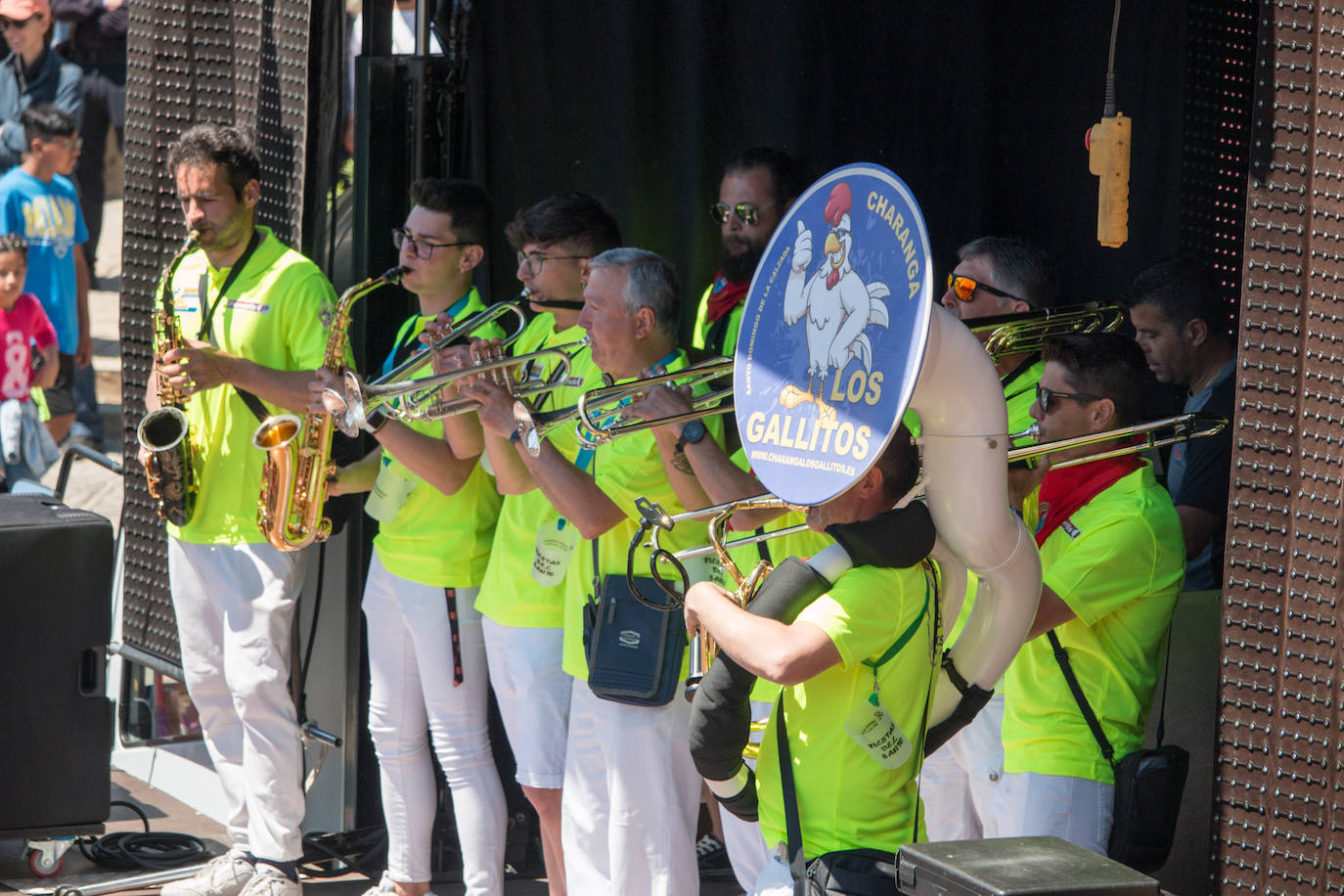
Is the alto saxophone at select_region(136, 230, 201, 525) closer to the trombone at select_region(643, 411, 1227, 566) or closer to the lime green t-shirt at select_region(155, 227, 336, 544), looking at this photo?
the lime green t-shirt at select_region(155, 227, 336, 544)

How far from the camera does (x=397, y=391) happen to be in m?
4.40

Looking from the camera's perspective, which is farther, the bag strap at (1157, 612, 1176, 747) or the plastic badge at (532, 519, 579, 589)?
the plastic badge at (532, 519, 579, 589)

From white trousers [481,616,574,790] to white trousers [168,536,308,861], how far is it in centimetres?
89

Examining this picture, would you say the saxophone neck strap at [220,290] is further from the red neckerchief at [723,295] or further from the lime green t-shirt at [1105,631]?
the lime green t-shirt at [1105,631]

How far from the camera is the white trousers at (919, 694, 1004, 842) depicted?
12.5ft

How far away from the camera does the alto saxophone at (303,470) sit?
15.7 ft

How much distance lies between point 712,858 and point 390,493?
66.5 inches

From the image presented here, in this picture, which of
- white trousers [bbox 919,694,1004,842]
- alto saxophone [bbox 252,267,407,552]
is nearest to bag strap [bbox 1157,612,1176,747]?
white trousers [bbox 919,694,1004,842]

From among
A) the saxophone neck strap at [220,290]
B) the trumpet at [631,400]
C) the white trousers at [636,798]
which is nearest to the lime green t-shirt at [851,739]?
the trumpet at [631,400]

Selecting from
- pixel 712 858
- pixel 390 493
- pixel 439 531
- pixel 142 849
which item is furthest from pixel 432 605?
pixel 142 849

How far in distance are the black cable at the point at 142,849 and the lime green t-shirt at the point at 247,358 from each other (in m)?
1.16

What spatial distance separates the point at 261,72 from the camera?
550cm

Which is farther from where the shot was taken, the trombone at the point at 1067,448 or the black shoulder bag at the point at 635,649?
the black shoulder bag at the point at 635,649

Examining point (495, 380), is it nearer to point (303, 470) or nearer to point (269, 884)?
point (303, 470)
